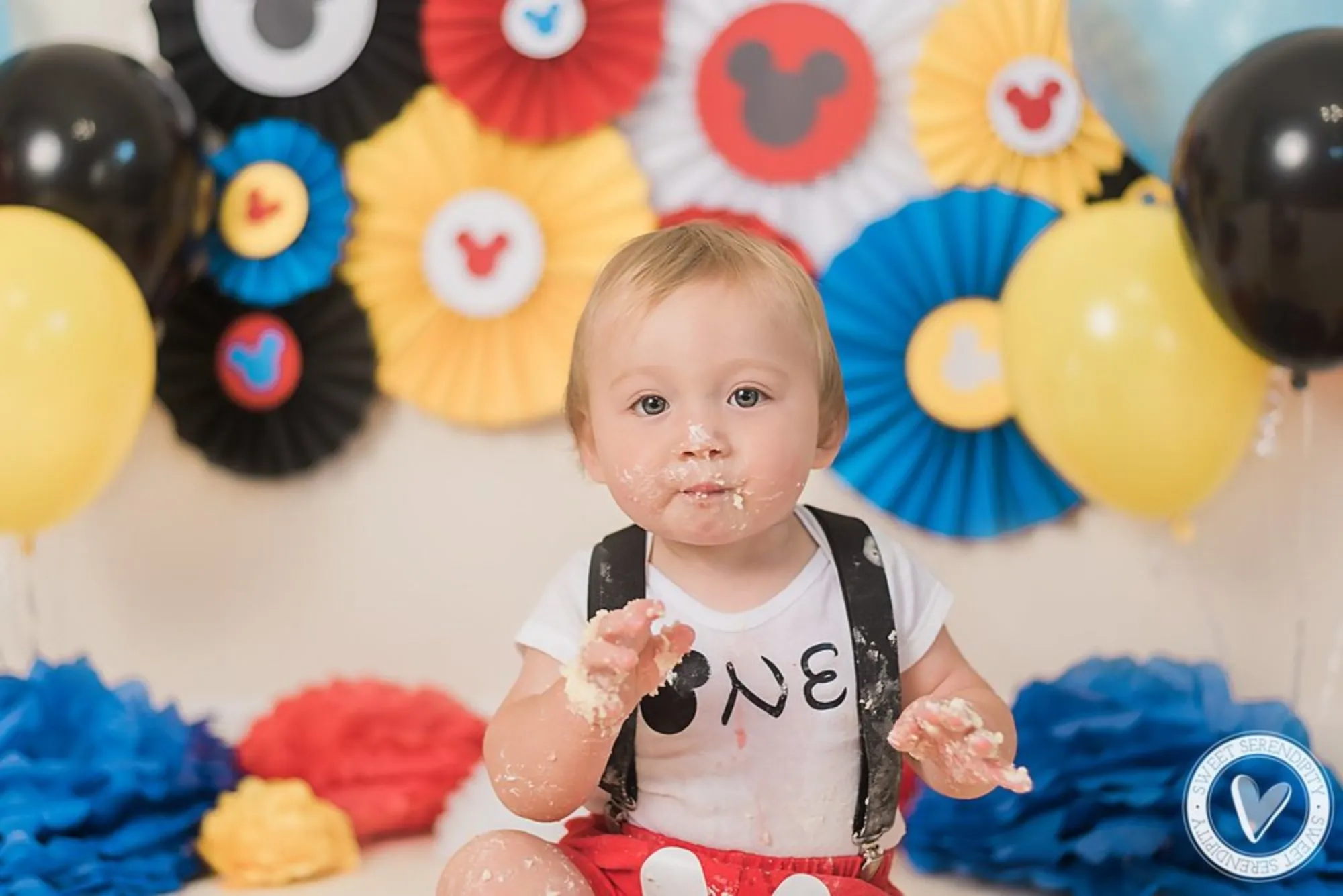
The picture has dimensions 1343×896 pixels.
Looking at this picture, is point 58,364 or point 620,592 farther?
point 58,364

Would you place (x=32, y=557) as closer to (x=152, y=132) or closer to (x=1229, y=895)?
(x=152, y=132)

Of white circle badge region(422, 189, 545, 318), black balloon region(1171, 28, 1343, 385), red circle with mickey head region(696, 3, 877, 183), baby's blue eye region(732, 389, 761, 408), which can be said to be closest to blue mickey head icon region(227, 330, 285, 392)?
white circle badge region(422, 189, 545, 318)

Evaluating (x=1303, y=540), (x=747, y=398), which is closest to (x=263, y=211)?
(x=747, y=398)

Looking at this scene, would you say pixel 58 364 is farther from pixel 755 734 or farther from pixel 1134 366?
pixel 1134 366

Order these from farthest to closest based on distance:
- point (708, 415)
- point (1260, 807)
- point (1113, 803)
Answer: point (1113, 803)
point (1260, 807)
point (708, 415)

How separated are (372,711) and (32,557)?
0.60 m

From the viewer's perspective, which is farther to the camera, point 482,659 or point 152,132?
point 482,659

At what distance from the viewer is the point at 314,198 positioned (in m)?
1.99

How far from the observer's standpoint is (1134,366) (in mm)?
1476

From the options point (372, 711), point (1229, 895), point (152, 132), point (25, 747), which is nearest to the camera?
point (1229, 895)

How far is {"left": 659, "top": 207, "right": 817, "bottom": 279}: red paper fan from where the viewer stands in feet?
6.34

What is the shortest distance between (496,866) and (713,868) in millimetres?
164

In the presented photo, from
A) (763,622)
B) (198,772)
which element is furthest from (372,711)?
(763,622)

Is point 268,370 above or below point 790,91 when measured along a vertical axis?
below
